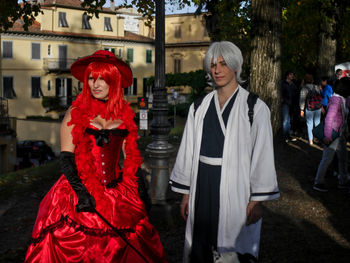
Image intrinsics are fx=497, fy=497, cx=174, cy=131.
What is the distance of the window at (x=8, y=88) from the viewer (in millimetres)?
45562

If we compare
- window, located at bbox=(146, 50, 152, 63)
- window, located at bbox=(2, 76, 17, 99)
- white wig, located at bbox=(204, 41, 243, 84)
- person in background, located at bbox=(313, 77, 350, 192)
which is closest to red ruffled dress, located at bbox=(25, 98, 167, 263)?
white wig, located at bbox=(204, 41, 243, 84)

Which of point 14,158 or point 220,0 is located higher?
point 220,0

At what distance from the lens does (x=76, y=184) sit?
3924mm

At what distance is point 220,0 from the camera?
17.3m

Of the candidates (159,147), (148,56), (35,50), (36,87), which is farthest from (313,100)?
(148,56)

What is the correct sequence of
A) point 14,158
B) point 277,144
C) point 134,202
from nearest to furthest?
point 134,202
point 277,144
point 14,158

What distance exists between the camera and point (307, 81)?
44.6ft

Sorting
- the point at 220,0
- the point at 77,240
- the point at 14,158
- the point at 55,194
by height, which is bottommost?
the point at 14,158

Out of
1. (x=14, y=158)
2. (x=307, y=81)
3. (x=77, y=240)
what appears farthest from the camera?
(x=14, y=158)

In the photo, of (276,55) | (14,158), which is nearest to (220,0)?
(276,55)

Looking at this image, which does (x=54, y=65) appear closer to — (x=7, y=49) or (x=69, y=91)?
(x=69, y=91)

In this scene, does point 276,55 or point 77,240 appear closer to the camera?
point 77,240

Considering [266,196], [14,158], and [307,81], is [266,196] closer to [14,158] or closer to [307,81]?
[307,81]

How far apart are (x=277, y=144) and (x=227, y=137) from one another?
28.5 feet
